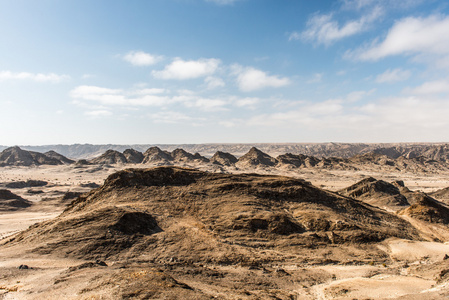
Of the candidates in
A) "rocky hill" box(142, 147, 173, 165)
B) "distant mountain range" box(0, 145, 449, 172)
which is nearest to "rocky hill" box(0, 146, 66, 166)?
"distant mountain range" box(0, 145, 449, 172)

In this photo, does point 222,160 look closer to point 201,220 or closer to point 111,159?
point 111,159

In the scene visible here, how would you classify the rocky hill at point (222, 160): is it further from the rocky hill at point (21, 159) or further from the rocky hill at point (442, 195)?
the rocky hill at point (442, 195)

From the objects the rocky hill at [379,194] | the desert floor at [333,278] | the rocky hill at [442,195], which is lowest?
the rocky hill at [442,195]

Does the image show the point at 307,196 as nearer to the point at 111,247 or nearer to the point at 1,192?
the point at 111,247

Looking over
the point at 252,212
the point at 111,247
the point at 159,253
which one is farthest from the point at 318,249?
the point at 111,247

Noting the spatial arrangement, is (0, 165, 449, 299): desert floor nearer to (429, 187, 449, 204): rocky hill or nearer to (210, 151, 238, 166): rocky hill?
(429, 187, 449, 204): rocky hill

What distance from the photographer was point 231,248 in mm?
17922

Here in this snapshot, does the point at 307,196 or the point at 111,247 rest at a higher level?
the point at 307,196

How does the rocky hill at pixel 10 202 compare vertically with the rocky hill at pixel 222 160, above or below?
below

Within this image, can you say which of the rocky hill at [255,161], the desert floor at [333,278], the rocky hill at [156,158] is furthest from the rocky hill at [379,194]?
the rocky hill at [156,158]

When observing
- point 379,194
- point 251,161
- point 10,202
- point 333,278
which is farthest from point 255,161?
point 333,278

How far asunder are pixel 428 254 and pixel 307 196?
9.53 metres

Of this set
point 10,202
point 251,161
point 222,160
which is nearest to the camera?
point 10,202

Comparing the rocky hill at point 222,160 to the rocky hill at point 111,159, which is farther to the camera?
the rocky hill at point 111,159
